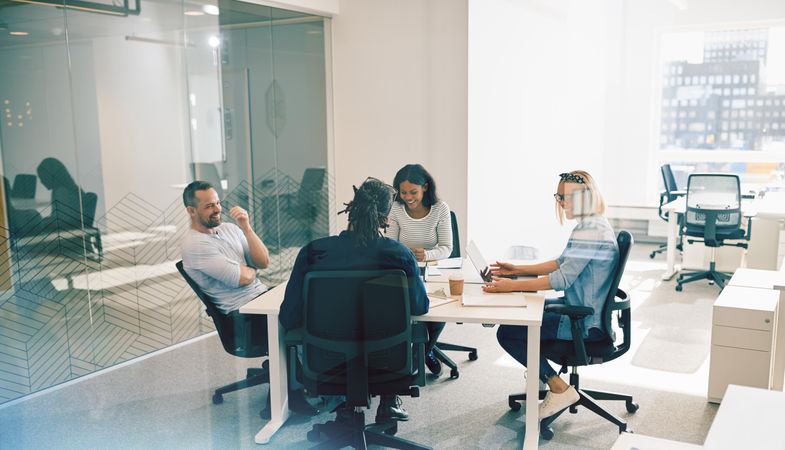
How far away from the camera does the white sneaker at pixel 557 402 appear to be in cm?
268

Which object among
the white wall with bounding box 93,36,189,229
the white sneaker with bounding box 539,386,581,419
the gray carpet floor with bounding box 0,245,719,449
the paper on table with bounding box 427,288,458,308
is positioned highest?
the white wall with bounding box 93,36,189,229

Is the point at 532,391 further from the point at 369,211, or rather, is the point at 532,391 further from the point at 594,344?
the point at 369,211

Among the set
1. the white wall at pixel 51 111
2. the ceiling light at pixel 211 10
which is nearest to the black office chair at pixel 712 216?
the ceiling light at pixel 211 10

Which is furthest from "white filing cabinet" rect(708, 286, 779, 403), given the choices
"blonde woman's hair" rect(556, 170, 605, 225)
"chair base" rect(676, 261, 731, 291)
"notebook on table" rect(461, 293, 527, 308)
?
"chair base" rect(676, 261, 731, 291)

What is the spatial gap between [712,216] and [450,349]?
93.3 inches

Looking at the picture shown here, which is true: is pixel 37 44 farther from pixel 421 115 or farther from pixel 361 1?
pixel 421 115

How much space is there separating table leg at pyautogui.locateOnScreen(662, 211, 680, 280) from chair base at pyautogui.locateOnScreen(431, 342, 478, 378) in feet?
5.79

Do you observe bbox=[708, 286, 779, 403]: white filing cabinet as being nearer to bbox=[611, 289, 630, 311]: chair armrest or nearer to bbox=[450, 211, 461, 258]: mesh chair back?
bbox=[611, 289, 630, 311]: chair armrest

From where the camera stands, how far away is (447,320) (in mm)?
2408

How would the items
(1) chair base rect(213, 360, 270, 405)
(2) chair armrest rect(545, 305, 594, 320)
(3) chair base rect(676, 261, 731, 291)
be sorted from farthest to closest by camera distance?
(3) chair base rect(676, 261, 731, 291) → (1) chair base rect(213, 360, 270, 405) → (2) chair armrest rect(545, 305, 594, 320)

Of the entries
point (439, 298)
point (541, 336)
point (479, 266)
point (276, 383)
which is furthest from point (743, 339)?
point (276, 383)

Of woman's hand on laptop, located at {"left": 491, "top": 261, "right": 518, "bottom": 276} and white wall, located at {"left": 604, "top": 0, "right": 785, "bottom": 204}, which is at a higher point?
white wall, located at {"left": 604, "top": 0, "right": 785, "bottom": 204}

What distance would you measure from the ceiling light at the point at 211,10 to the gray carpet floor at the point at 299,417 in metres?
1.72

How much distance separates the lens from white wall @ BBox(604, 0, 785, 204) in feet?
8.82
